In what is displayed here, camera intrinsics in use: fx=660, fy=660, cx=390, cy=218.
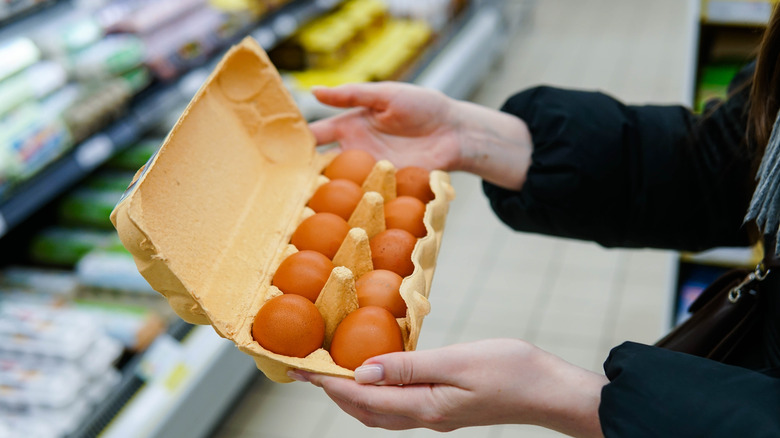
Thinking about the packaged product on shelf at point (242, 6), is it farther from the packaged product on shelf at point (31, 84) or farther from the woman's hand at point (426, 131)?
the woman's hand at point (426, 131)

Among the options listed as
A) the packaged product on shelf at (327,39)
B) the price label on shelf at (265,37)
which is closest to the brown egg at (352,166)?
the price label on shelf at (265,37)

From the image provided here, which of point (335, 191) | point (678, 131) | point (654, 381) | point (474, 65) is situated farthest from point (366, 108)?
point (474, 65)

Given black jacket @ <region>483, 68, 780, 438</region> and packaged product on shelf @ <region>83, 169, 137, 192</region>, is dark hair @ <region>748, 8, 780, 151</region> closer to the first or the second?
black jacket @ <region>483, 68, 780, 438</region>

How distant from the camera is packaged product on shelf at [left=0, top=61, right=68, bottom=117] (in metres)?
1.87

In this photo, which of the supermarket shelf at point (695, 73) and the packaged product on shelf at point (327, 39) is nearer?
the supermarket shelf at point (695, 73)

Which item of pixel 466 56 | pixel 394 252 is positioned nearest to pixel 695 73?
pixel 394 252

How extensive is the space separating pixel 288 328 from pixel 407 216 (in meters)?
0.38

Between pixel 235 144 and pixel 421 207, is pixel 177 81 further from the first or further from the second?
pixel 421 207

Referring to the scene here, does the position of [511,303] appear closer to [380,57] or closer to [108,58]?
[380,57]

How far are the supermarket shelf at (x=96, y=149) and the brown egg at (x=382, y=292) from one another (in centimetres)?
110

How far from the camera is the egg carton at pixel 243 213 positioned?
3.24 feet

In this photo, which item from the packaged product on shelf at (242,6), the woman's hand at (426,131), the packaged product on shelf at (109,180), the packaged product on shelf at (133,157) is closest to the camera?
the woman's hand at (426,131)

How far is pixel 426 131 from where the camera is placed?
1.52m

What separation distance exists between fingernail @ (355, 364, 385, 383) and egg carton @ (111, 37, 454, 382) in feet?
0.09
